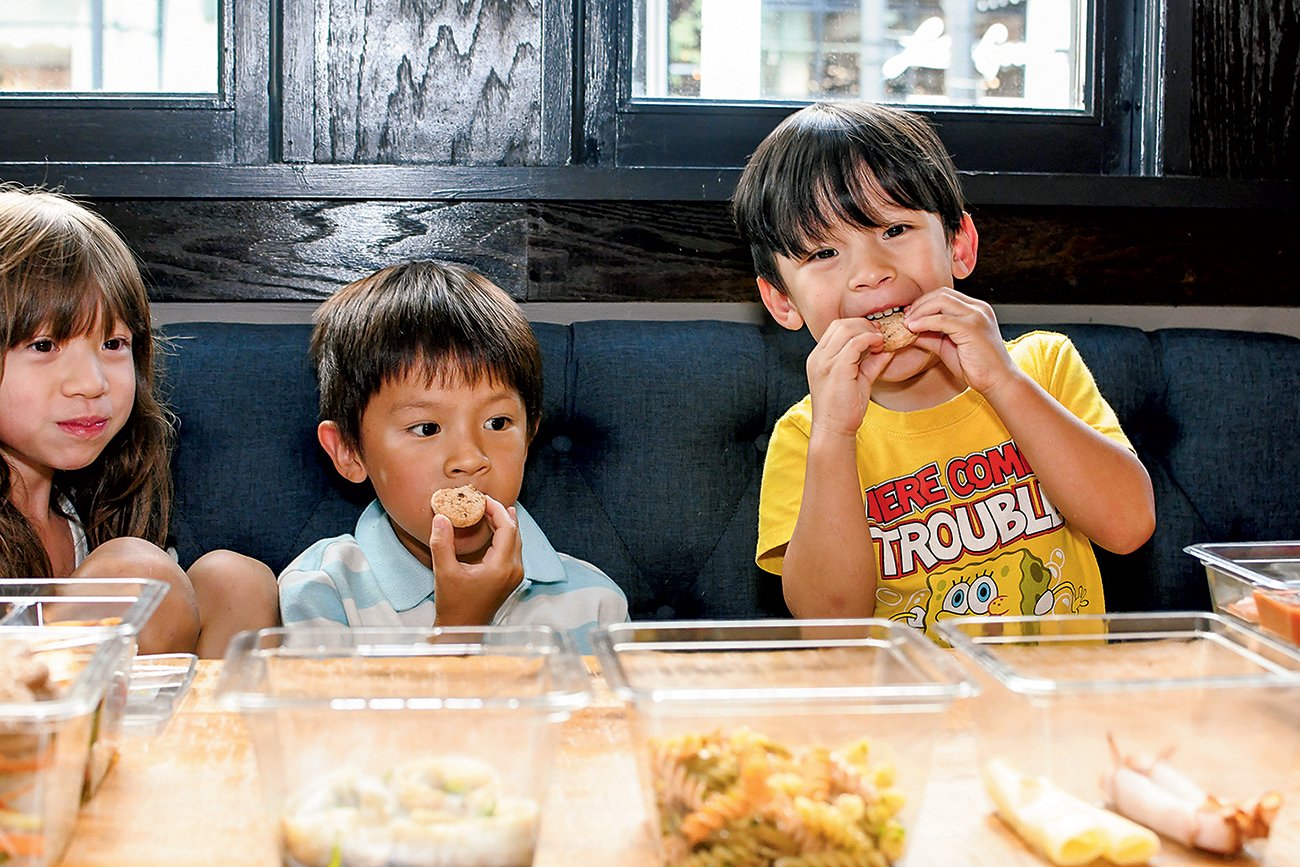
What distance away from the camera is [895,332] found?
1380 millimetres

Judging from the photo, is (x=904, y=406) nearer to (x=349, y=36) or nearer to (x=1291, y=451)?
(x=1291, y=451)

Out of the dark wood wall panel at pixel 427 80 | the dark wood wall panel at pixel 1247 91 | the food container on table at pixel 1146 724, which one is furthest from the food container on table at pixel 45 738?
the dark wood wall panel at pixel 1247 91

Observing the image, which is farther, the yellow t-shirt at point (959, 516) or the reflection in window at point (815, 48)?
the reflection in window at point (815, 48)

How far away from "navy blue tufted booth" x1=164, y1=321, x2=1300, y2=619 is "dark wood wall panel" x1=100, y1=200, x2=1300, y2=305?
140mm

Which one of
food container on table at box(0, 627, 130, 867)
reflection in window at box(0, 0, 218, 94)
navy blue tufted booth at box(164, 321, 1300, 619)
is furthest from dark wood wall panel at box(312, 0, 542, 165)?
food container on table at box(0, 627, 130, 867)

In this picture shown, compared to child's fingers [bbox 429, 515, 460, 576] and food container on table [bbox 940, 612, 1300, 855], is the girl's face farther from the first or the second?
food container on table [bbox 940, 612, 1300, 855]

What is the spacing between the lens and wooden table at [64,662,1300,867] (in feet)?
2.16

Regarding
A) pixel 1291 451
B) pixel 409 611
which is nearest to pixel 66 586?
pixel 409 611

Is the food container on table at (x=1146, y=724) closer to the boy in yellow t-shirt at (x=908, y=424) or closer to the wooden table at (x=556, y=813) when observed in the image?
the wooden table at (x=556, y=813)

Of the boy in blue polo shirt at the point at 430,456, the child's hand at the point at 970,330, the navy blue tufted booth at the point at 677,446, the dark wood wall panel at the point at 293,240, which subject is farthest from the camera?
the dark wood wall panel at the point at 293,240

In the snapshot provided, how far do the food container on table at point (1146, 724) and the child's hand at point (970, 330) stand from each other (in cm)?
66

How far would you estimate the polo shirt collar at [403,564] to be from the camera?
5.02ft

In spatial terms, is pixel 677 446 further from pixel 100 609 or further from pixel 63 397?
pixel 100 609

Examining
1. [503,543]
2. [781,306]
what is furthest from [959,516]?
[503,543]
